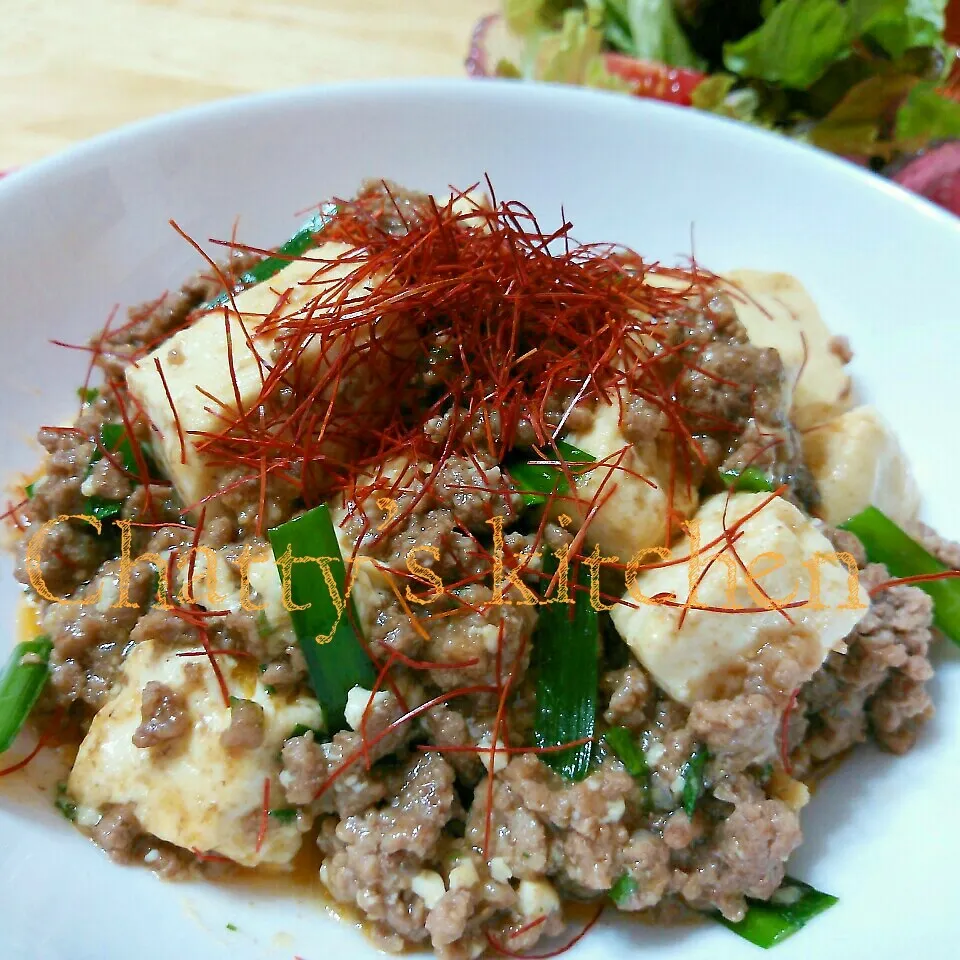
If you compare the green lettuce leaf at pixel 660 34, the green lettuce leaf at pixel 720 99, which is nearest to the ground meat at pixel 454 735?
the green lettuce leaf at pixel 720 99

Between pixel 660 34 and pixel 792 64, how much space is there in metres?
0.74

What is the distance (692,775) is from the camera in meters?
1.75

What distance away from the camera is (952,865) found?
1.74 metres

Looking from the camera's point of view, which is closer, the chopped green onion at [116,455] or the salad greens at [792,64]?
the chopped green onion at [116,455]

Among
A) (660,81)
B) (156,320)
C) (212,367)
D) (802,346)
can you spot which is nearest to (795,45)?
(660,81)

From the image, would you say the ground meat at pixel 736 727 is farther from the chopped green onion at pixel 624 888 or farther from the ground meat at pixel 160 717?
the ground meat at pixel 160 717

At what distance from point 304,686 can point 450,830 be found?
1.54 ft

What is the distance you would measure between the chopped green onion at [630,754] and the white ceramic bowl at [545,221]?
35 centimetres

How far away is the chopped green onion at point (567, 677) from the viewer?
1788 millimetres

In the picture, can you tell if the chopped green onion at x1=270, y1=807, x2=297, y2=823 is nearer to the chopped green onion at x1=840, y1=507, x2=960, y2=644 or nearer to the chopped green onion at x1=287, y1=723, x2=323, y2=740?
the chopped green onion at x1=287, y1=723, x2=323, y2=740

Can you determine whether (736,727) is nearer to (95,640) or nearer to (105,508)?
(95,640)

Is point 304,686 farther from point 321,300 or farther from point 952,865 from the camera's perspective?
point 952,865

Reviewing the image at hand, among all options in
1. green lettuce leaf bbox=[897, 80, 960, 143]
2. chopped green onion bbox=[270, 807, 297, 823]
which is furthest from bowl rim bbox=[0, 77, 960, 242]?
chopped green onion bbox=[270, 807, 297, 823]

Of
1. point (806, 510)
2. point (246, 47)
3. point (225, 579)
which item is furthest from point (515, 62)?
point (225, 579)
